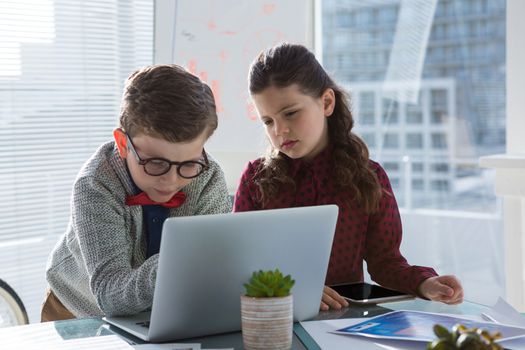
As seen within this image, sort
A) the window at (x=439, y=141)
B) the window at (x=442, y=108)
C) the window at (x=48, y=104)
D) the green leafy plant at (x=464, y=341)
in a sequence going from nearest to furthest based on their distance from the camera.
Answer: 1. the green leafy plant at (x=464, y=341)
2. the window at (x=442, y=108)
3. the window at (x=439, y=141)
4. the window at (x=48, y=104)

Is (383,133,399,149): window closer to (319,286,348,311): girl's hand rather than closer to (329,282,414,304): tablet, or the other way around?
(329,282,414,304): tablet

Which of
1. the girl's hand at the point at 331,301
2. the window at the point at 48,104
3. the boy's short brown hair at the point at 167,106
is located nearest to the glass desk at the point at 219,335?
the girl's hand at the point at 331,301

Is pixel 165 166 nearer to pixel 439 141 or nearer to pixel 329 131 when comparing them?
pixel 329 131

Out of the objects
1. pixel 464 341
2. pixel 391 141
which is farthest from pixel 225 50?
pixel 464 341

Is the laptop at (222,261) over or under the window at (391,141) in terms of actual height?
under

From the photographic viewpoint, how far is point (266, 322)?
113 centimetres

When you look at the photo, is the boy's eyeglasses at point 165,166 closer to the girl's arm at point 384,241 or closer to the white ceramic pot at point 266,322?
the white ceramic pot at point 266,322

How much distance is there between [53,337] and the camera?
4.05ft

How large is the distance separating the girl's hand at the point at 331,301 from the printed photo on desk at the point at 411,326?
11cm

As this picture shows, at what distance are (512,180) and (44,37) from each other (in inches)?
75.2

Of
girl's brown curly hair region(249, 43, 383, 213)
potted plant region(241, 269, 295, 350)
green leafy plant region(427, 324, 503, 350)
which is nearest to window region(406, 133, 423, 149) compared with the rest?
girl's brown curly hair region(249, 43, 383, 213)

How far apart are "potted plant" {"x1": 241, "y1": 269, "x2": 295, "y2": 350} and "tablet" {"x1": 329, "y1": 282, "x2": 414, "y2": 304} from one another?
1.11ft

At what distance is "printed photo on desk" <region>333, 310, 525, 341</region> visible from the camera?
1.19 meters

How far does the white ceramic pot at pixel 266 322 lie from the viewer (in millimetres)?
1131
